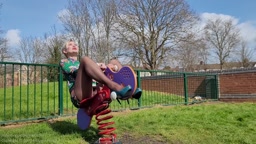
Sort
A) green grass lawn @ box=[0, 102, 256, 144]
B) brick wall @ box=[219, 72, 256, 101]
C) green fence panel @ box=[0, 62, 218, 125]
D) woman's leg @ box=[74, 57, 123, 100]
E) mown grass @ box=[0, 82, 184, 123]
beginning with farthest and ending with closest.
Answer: brick wall @ box=[219, 72, 256, 101] → green fence panel @ box=[0, 62, 218, 125] → mown grass @ box=[0, 82, 184, 123] → green grass lawn @ box=[0, 102, 256, 144] → woman's leg @ box=[74, 57, 123, 100]

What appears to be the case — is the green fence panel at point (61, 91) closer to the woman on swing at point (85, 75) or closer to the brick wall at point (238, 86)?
the brick wall at point (238, 86)

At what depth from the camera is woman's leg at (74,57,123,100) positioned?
264cm

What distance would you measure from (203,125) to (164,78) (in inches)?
296

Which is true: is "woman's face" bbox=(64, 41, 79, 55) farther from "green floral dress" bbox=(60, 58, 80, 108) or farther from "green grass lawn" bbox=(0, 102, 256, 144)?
"green grass lawn" bbox=(0, 102, 256, 144)

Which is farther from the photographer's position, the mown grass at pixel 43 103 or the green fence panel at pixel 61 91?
the green fence panel at pixel 61 91

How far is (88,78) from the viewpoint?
2.93m

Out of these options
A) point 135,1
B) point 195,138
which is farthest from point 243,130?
point 135,1

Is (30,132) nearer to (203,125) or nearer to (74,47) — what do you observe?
(74,47)

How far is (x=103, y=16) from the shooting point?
29000mm

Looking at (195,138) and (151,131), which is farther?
(151,131)

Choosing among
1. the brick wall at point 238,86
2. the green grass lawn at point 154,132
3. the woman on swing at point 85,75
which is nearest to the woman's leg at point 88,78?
the woman on swing at point 85,75

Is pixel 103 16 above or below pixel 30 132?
above

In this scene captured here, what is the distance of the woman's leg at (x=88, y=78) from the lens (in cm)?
264

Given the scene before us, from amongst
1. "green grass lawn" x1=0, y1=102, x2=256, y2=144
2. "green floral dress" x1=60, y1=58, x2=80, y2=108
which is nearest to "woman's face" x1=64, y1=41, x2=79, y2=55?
"green floral dress" x1=60, y1=58, x2=80, y2=108
